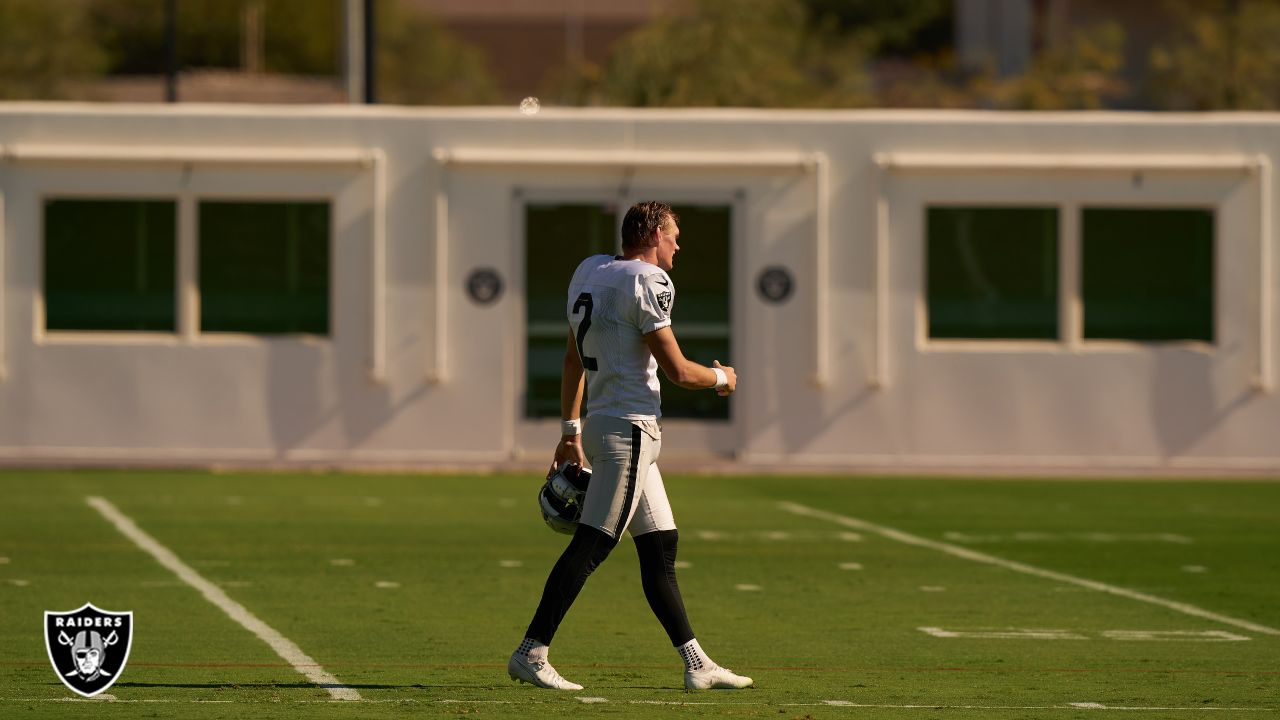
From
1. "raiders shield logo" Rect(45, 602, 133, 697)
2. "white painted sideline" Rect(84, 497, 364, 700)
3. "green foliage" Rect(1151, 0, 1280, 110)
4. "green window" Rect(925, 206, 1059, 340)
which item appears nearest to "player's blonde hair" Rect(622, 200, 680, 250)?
"white painted sideline" Rect(84, 497, 364, 700)

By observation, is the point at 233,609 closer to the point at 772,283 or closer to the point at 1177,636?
the point at 1177,636

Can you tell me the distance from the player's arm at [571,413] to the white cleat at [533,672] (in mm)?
752

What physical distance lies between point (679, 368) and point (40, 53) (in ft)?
244

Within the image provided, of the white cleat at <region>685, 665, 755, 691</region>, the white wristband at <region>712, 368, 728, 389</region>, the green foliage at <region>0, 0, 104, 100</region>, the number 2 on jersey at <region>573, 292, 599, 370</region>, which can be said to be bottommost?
the white cleat at <region>685, 665, 755, 691</region>

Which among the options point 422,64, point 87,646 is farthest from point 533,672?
point 422,64

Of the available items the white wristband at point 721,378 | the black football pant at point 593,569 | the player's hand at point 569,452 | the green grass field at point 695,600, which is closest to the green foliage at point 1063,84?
the green grass field at point 695,600

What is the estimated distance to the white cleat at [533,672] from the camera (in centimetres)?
896

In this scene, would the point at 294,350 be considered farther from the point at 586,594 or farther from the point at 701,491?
the point at 586,594

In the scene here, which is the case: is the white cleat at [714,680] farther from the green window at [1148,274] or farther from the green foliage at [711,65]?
the green foliage at [711,65]

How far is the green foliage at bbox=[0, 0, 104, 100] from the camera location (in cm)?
7762

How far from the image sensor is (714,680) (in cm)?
912

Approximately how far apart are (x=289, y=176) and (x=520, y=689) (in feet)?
49.1

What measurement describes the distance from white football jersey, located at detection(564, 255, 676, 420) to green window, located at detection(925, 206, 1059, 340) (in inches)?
595

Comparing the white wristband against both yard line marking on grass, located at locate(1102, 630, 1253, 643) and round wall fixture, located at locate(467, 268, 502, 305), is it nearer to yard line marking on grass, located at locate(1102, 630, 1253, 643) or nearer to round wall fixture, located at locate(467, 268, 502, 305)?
yard line marking on grass, located at locate(1102, 630, 1253, 643)
